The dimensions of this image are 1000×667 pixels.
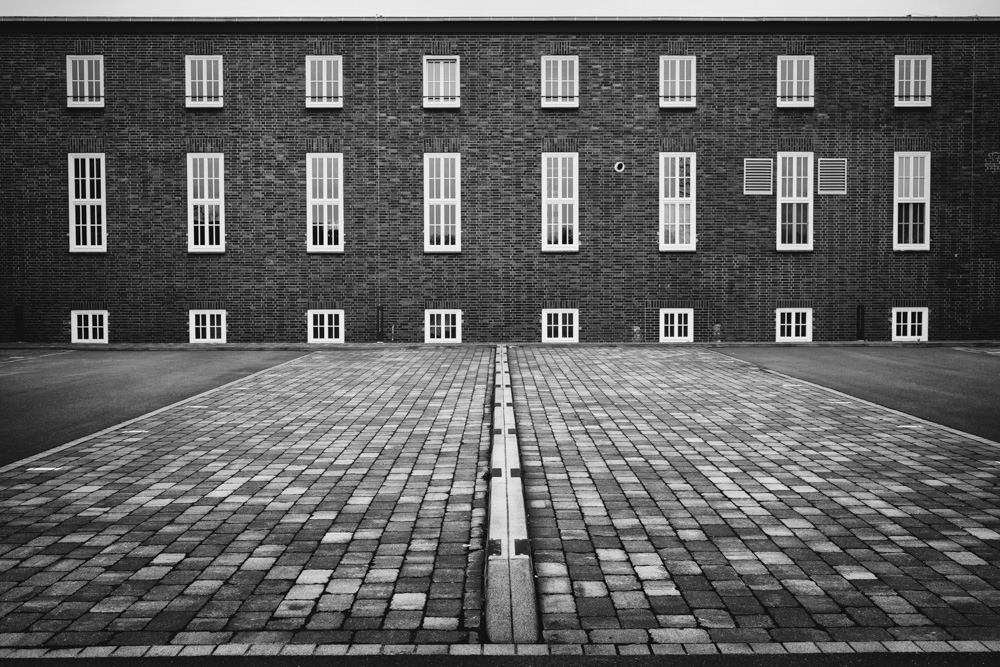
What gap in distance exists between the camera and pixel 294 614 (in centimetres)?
376

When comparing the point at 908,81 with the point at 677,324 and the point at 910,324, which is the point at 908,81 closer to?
the point at 910,324

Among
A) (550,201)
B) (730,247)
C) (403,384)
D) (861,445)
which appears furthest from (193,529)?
(730,247)

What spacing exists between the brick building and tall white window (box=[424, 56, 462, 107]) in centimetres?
7

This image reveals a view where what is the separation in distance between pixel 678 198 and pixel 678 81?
356 cm

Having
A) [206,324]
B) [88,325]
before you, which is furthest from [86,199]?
[206,324]

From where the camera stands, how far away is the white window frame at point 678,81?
23422mm

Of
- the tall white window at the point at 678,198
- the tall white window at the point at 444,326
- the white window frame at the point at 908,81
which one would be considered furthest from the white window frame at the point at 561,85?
the white window frame at the point at 908,81

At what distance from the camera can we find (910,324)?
23.5m

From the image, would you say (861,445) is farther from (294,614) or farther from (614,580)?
(294,614)

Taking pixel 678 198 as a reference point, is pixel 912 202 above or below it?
below

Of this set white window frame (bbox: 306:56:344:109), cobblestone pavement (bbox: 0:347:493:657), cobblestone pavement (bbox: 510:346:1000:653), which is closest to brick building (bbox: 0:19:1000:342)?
white window frame (bbox: 306:56:344:109)

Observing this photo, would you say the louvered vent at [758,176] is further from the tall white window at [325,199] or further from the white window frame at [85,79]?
the white window frame at [85,79]

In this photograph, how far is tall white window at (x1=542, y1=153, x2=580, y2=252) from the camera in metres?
23.4

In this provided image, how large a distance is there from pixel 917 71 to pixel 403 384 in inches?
790
